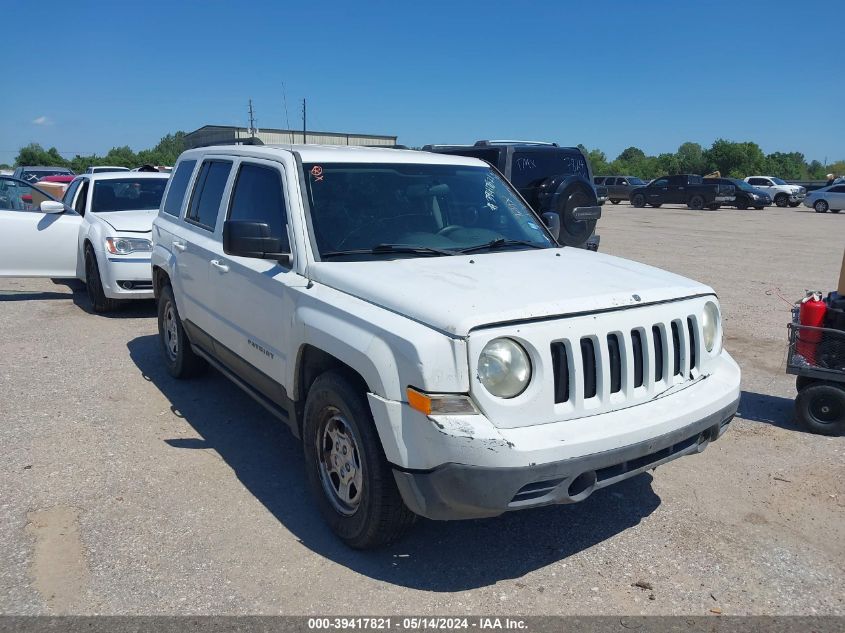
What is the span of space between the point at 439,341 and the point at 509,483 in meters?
0.64

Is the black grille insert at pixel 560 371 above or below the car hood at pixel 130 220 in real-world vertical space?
below

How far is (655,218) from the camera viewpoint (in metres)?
30.4

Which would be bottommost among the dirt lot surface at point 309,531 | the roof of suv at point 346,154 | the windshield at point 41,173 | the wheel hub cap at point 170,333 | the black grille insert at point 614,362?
the dirt lot surface at point 309,531

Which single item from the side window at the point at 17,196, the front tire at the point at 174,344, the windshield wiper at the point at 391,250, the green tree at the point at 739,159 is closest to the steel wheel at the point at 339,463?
the windshield wiper at the point at 391,250

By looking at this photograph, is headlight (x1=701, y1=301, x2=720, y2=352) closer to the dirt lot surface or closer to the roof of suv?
the dirt lot surface

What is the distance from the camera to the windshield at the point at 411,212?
13.5 feet

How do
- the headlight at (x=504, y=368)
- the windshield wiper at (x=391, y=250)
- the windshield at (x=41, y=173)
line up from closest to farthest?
the headlight at (x=504, y=368), the windshield wiper at (x=391, y=250), the windshield at (x=41, y=173)

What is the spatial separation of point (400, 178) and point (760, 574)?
2.91 meters

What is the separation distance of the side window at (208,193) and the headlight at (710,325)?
3.24 metres

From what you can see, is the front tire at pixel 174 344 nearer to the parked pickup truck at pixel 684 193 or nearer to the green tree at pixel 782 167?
the parked pickup truck at pixel 684 193

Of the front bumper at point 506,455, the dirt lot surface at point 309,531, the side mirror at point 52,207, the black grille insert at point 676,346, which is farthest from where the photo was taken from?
the side mirror at point 52,207

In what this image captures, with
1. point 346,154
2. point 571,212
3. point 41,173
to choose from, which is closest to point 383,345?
point 346,154

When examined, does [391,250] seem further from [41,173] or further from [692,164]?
[692,164]

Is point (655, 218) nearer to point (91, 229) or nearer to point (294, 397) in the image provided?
point (91, 229)
